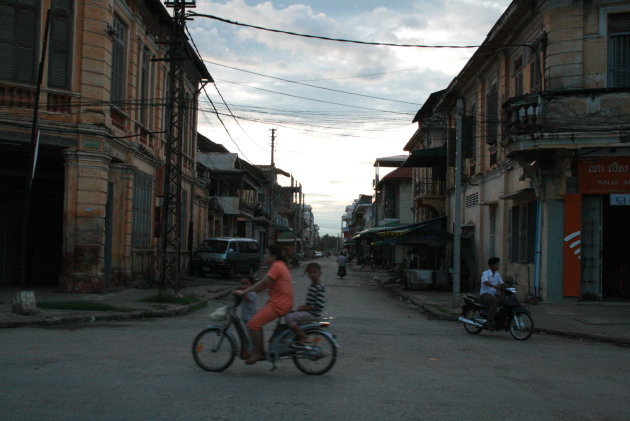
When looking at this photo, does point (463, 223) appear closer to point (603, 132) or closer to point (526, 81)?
point (526, 81)

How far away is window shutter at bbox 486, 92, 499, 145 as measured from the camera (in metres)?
23.5

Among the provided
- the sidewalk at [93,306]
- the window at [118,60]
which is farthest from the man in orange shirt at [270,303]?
the window at [118,60]

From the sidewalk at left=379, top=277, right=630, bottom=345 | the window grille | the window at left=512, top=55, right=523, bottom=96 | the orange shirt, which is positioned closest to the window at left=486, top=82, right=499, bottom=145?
the window at left=512, top=55, right=523, bottom=96

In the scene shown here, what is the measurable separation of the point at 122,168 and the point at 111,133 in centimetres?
241

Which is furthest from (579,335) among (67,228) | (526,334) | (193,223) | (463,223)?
(193,223)

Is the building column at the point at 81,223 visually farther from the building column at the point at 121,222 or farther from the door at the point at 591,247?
the door at the point at 591,247

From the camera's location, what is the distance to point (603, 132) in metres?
17.5

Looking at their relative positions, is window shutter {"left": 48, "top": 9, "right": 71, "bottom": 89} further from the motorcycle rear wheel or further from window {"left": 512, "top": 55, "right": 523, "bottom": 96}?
window {"left": 512, "top": 55, "right": 523, "bottom": 96}

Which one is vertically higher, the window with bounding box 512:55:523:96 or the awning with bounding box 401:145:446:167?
the window with bounding box 512:55:523:96

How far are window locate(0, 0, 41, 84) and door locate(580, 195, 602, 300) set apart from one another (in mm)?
16039

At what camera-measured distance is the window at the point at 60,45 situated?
1856cm

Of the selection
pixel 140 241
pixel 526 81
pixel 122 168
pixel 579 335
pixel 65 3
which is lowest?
pixel 579 335

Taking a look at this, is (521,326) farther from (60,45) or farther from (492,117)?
(60,45)

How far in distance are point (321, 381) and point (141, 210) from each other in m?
17.9
